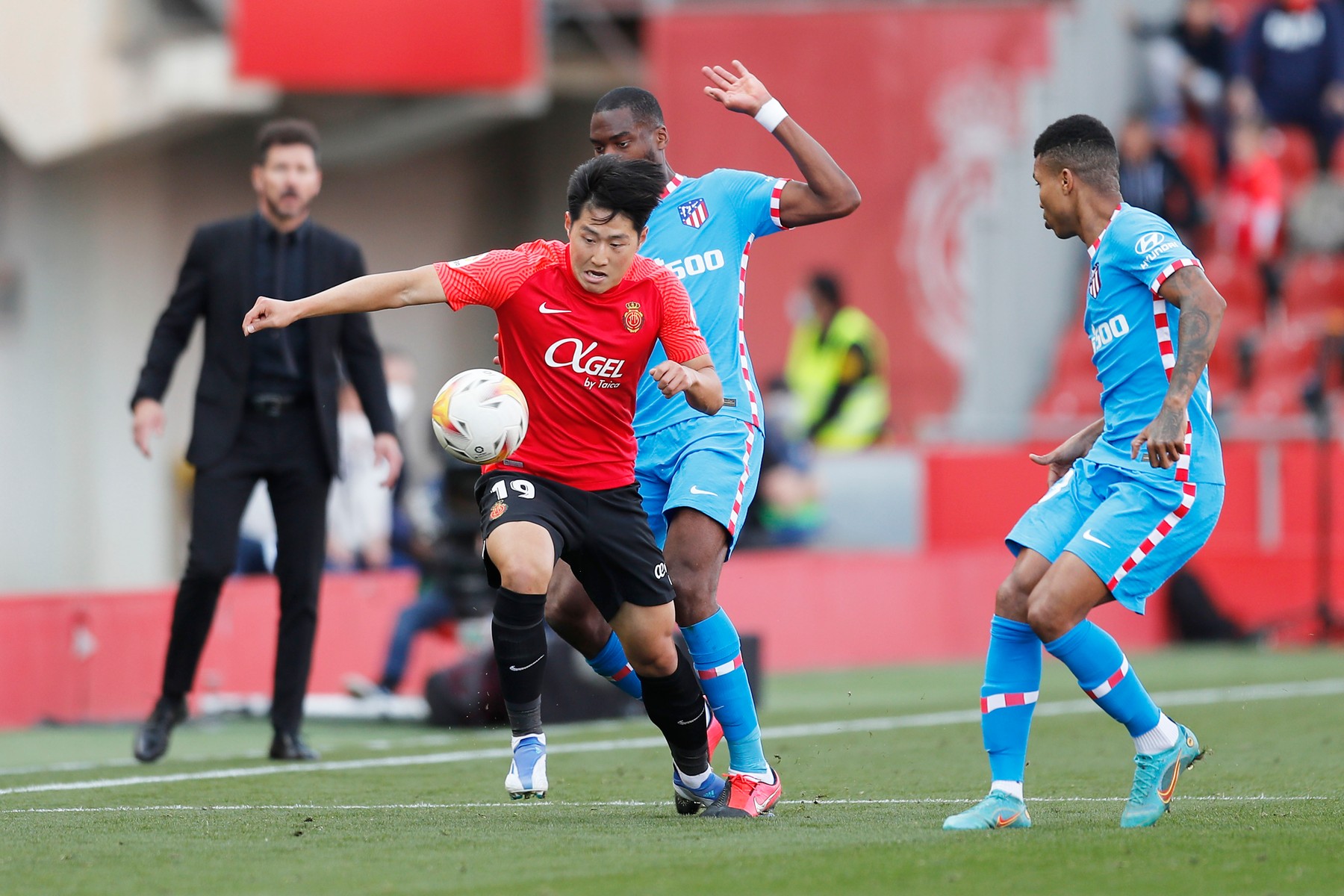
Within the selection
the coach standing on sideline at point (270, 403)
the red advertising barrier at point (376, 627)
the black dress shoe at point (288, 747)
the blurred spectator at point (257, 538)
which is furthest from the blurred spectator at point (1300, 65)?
the black dress shoe at point (288, 747)

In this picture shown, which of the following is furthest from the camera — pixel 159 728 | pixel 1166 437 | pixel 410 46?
pixel 410 46

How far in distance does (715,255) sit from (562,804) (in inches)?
77.0

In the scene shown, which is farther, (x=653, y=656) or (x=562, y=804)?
(x=562, y=804)

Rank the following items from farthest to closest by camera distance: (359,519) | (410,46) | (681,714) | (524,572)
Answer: (410,46) → (359,519) → (681,714) → (524,572)

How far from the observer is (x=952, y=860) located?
5.41 meters

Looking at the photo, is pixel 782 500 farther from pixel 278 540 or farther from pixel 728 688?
pixel 728 688

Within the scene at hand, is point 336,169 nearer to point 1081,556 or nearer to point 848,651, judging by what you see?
point 848,651

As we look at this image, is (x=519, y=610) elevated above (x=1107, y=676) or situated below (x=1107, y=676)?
above

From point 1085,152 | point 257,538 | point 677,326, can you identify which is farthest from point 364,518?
point 1085,152

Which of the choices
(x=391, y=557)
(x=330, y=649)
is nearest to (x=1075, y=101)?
(x=391, y=557)

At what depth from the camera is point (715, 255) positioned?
7.13m

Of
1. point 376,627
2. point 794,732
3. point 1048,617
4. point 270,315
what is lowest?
point 794,732

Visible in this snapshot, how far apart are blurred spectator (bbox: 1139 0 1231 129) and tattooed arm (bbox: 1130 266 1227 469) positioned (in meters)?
13.5

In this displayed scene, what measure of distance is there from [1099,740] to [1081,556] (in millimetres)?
3365
